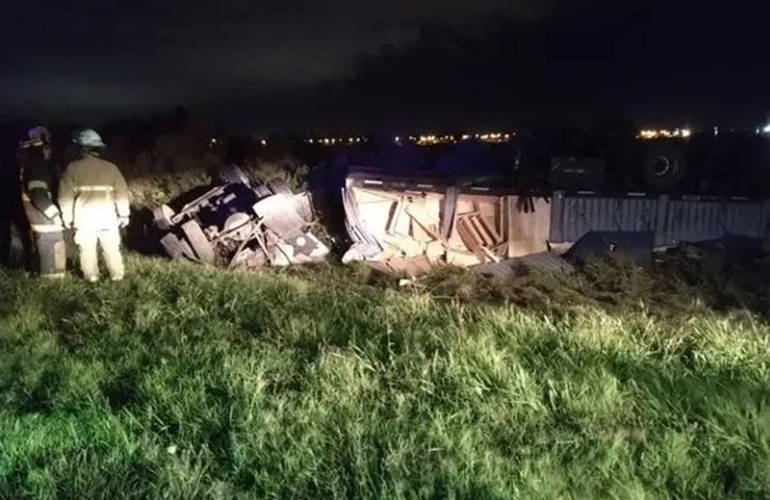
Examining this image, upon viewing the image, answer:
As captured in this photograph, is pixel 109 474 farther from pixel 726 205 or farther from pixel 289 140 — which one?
pixel 289 140

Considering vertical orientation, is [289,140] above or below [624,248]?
above

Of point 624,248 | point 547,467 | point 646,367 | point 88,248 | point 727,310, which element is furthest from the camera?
point 624,248

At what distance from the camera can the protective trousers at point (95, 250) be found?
26.8ft

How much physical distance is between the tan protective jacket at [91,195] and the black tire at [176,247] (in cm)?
261

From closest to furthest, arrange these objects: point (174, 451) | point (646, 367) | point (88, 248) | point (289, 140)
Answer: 1. point (174, 451)
2. point (646, 367)
3. point (88, 248)
4. point (289, 140)

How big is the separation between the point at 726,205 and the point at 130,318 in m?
9.41

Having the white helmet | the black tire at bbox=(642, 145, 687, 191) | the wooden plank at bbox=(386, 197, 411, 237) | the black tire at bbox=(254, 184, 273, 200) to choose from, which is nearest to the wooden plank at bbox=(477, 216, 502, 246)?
the wooden plank at bbox=(386, 197, 411, 237)

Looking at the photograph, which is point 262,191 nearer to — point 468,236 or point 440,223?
point 440,223

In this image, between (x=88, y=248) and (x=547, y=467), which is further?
(x=88, y=248)

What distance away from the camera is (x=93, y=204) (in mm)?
8094

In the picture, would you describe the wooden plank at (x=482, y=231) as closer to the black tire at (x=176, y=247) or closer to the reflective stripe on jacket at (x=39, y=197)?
the black tire at (x=176, y=247)

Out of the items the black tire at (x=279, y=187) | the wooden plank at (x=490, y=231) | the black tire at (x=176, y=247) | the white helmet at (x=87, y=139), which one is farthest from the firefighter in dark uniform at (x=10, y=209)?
the wooden plank at (x=490, y=231)

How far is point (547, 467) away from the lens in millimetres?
3627

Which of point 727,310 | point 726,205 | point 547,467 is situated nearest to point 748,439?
point 547,467
